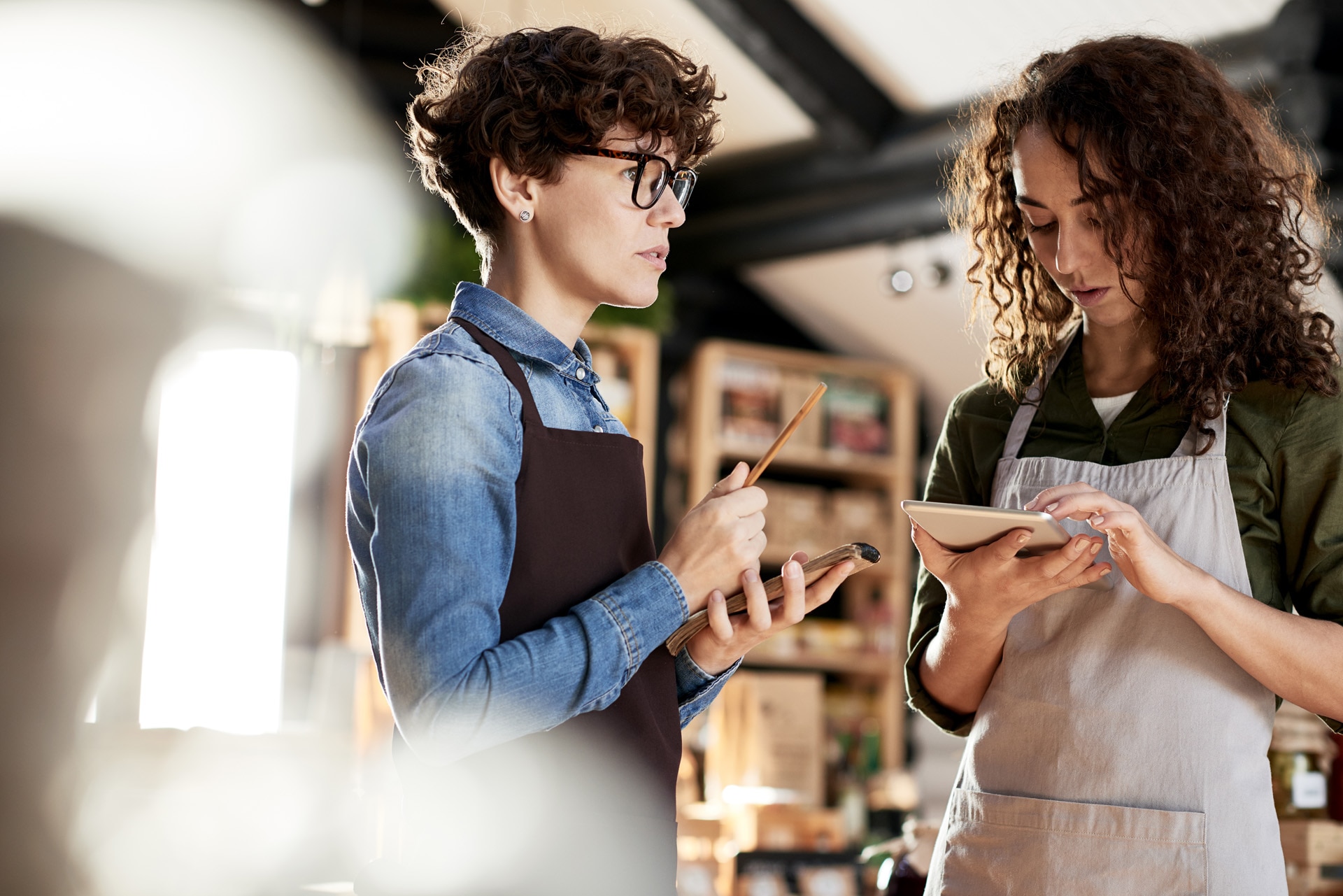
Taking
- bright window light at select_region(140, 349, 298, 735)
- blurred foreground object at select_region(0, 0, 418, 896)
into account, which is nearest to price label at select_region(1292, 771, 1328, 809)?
blurred foreground object at select_region(0, 0, 418, 896)

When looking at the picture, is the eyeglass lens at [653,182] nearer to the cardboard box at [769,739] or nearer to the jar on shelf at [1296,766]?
the jar on shelf at [1296,766]

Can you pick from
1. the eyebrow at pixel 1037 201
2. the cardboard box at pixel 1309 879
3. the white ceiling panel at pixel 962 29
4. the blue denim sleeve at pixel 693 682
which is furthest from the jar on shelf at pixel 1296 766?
the white ceiling panel at pixel 962 29

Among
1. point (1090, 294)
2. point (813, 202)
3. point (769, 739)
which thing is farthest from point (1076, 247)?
point (769, 739)

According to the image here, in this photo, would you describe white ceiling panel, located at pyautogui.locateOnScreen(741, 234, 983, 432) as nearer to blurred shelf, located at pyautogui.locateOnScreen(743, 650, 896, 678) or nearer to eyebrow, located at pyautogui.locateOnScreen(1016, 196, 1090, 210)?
blurred shelf, located at pyautogui.locateOnScreen(743, 650, 896, 678)

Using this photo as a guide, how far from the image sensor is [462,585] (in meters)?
1.23

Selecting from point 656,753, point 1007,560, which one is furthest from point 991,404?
point 656,753

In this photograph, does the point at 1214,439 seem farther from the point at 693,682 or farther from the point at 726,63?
the point at 726,63

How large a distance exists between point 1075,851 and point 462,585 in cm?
79

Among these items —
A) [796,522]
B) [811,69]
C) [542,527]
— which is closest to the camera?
[542,527]

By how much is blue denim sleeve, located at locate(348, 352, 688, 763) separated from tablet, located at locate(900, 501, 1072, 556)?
338 millimetres

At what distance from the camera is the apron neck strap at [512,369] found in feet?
4.46

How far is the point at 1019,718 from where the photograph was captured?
1614 millimetres

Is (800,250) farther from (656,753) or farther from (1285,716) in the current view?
(656,753)

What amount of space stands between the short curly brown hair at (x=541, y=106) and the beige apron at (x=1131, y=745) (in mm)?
680
